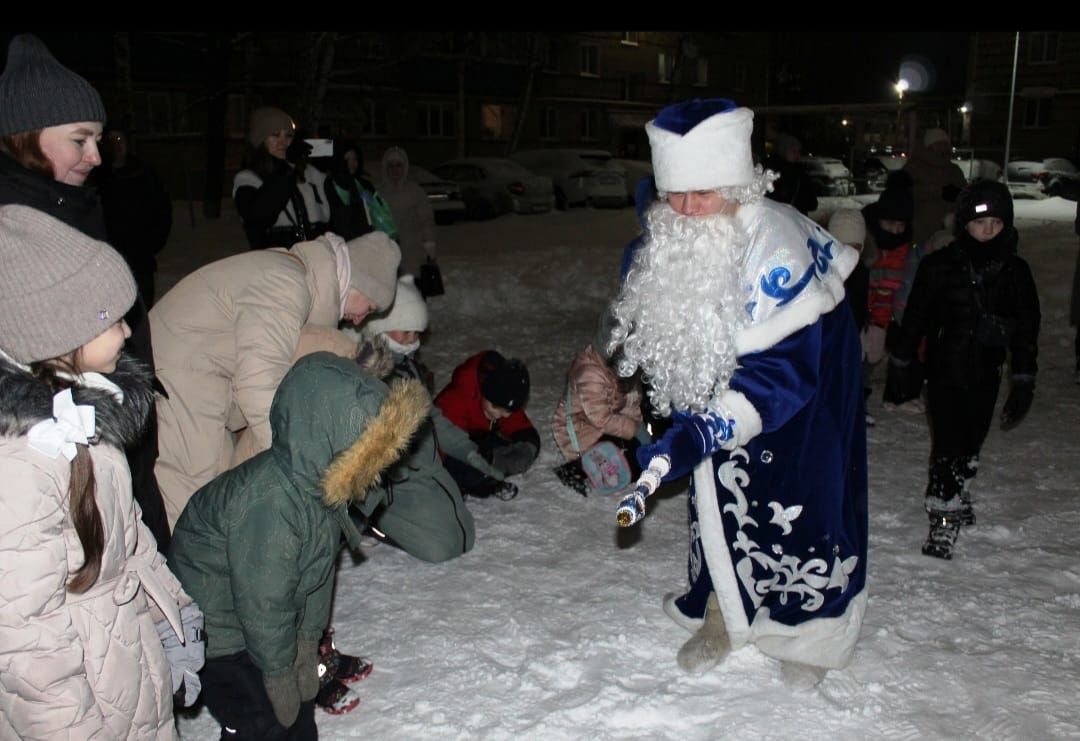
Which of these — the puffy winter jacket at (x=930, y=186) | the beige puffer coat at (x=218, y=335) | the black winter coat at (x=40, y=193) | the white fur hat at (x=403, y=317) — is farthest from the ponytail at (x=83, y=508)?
the puffy winter jacket at (x=930, y=186)

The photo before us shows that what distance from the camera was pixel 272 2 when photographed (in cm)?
1642

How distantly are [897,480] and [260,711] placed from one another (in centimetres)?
389

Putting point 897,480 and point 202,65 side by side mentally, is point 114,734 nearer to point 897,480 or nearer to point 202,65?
point 897,480

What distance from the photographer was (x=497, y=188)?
20.7m

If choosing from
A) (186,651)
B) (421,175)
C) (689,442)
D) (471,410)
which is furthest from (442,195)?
(186,651)

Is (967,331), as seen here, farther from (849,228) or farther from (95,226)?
(95,226)

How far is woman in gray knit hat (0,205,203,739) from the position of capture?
1959mm

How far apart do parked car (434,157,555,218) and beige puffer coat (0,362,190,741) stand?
1854cm

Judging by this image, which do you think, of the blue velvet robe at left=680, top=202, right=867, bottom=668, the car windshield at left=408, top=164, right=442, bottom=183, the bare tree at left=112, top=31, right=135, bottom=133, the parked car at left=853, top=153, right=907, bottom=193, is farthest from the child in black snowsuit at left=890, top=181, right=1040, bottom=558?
the parked car at left=853, top=153, right=907, bottom=193

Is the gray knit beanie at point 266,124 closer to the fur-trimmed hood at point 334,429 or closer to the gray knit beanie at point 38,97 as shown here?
the gray knit beanie at point 38,97

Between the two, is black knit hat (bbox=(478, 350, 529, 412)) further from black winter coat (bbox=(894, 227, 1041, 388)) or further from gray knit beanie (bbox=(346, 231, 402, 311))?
black winter coat (bbox=(894, 227, 1041, 388))

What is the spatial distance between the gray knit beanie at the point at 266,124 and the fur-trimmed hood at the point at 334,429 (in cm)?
312

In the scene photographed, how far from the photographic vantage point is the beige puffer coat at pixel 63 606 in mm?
1945

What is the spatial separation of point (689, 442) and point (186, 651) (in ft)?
5.04
